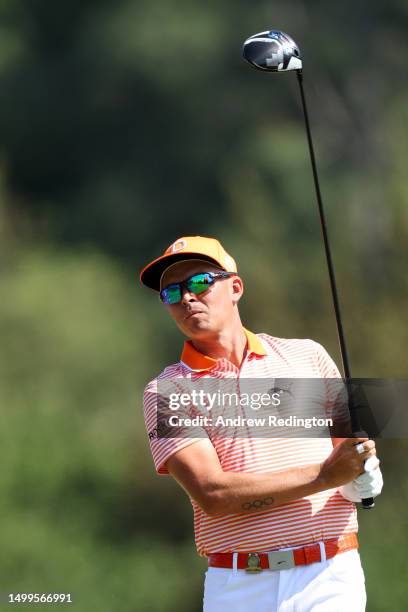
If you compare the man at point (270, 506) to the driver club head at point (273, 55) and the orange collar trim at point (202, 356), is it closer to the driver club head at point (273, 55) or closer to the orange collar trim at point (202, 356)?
the orange collar trim at point (202, 356)

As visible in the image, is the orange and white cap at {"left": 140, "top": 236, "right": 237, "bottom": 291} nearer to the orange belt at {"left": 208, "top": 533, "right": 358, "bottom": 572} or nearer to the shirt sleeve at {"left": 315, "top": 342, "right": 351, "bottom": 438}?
the shirt sleeve at {"left": 315, "top": 342, "right": 351, "bottom": 438}

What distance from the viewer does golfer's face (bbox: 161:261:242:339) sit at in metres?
2.02

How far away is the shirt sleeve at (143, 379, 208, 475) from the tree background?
3.27m

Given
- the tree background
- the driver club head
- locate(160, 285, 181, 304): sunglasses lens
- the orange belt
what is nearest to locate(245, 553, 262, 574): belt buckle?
the orange belt

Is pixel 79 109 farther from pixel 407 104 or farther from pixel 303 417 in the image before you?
pixel 303 417

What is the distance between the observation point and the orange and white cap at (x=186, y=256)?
204cm

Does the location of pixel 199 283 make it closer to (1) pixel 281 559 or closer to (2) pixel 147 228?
(1) pixel 281 559

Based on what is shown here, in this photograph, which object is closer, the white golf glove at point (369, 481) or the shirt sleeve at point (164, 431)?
the white golf glove at point (369, 481)

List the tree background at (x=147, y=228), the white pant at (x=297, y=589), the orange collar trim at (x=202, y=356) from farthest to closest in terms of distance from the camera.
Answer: the tree background at (x=147, y=228)
the orange collar trim at (x=202, y=356)
the white pant at (x=297, y=589)

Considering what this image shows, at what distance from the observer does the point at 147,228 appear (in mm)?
7734

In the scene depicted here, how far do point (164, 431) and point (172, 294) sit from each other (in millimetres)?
277

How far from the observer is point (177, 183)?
316 inches

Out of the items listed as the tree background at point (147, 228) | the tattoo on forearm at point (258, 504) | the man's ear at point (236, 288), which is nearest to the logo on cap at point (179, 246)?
the man's ear at point (236, 288)

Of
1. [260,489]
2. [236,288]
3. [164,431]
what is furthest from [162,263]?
[260,489]
